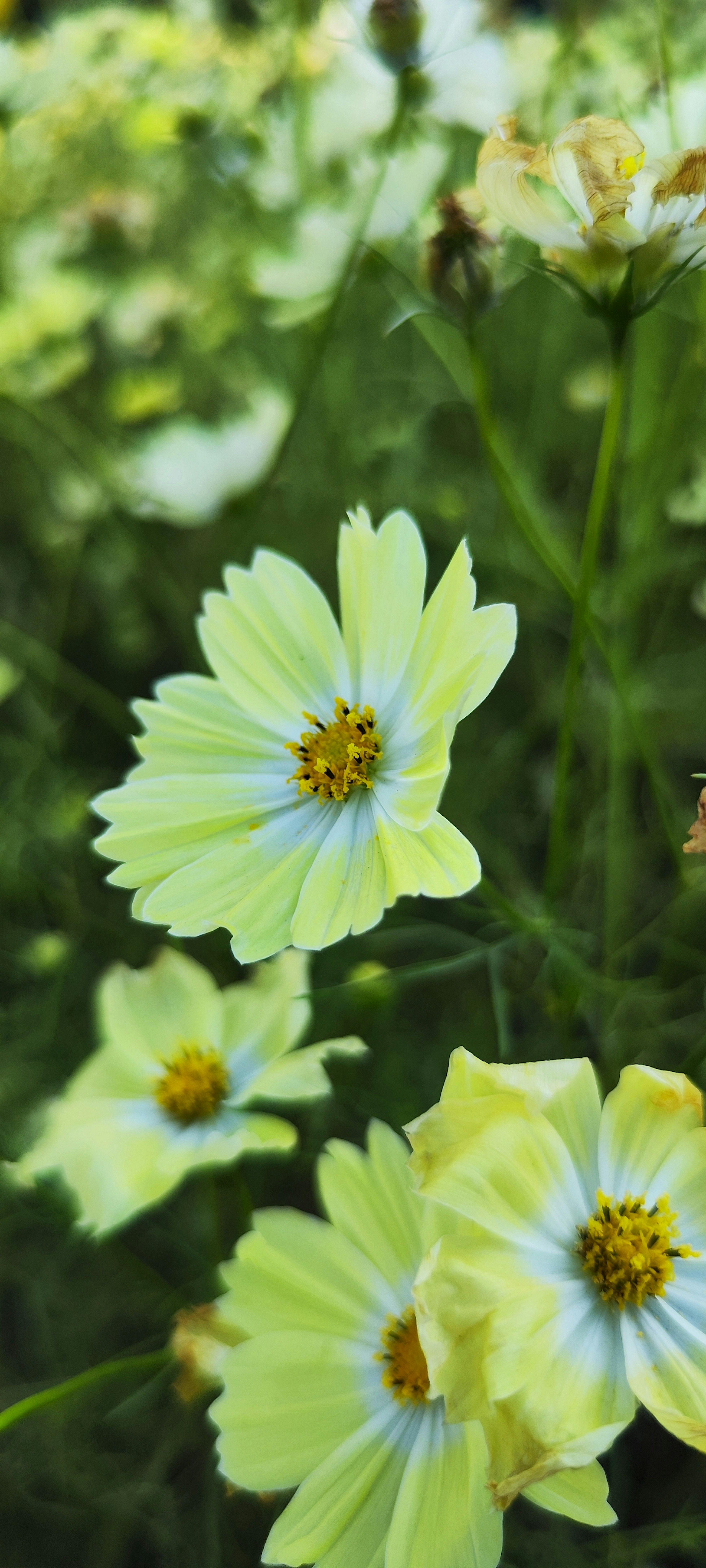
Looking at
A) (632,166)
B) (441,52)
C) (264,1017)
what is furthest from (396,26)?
(264,1017)

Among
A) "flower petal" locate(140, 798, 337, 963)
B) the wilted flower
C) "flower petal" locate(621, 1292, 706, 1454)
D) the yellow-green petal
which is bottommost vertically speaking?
"flower petal" locate(621, 1292, 706, 1454)

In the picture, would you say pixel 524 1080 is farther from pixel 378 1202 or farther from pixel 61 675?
pixel 61 675

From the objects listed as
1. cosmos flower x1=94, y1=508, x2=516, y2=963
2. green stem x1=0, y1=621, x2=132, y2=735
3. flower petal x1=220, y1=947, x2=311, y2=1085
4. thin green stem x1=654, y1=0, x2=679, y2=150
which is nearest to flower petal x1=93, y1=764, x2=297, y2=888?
cosmos flower x1=94, y1=508, x2=516, y2=963

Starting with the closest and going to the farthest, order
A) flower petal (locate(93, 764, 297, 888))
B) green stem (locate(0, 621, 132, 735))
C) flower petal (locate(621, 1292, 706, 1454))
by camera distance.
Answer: flower petal (locate(621, 1292, 706, 1454)), flower petal (locate(93, 764, 297, 888)), green stem (locate(0, 621, 132, 735))

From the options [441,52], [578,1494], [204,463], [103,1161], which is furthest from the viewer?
[204,463]

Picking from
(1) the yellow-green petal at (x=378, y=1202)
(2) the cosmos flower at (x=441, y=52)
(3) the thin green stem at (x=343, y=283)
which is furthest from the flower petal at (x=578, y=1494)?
(2) the cosmos flower at (x=441, y=52)

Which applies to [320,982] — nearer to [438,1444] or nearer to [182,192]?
[438,1444]

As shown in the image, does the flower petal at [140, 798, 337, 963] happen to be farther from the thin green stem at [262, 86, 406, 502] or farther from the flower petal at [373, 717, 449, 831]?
the thin green stem at [262, 86, 406, 502]

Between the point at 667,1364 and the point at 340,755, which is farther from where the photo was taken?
the point at 340,755
